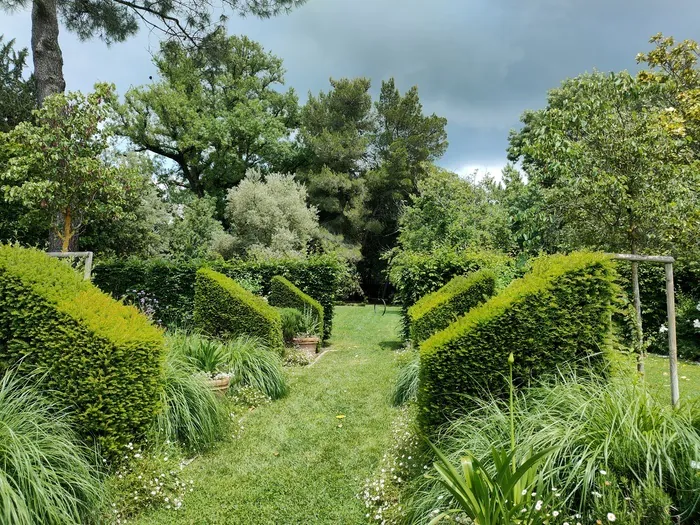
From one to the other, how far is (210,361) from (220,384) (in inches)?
15.6

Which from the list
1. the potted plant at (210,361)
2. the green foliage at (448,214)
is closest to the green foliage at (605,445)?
the potted plant at (210,361)

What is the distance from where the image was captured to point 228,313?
22.0 feet

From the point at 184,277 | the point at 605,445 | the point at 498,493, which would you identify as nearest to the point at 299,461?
the point at 498,493

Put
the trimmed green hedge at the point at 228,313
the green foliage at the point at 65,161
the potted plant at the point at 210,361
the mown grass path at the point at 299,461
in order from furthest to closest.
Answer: the green foliage at the point at 65,161 → the trimmed green hedge at the point at 228,313 → the potted plant at the point at 210,361 → the mown grass path at the point at 299,461

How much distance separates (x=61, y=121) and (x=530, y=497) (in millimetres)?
10209

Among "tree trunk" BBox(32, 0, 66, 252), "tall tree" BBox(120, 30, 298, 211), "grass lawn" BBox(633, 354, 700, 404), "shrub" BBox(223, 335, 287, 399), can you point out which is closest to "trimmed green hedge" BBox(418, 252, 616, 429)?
"shrub" BBox(223, 335, 287, 399)

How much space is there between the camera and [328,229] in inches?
1035

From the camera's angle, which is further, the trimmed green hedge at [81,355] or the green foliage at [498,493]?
the trimmed green hedge at [81,355]

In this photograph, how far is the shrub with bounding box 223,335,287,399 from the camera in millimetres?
5344

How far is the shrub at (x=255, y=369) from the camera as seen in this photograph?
17.5 ft

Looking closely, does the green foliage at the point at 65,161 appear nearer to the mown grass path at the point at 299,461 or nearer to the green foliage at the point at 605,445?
the mown grass path at the point at 299,461

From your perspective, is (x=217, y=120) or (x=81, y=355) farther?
(x=217, y=120)

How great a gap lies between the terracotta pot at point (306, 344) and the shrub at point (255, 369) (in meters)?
2.88

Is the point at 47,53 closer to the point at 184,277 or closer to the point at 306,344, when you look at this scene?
the point at 184,277
